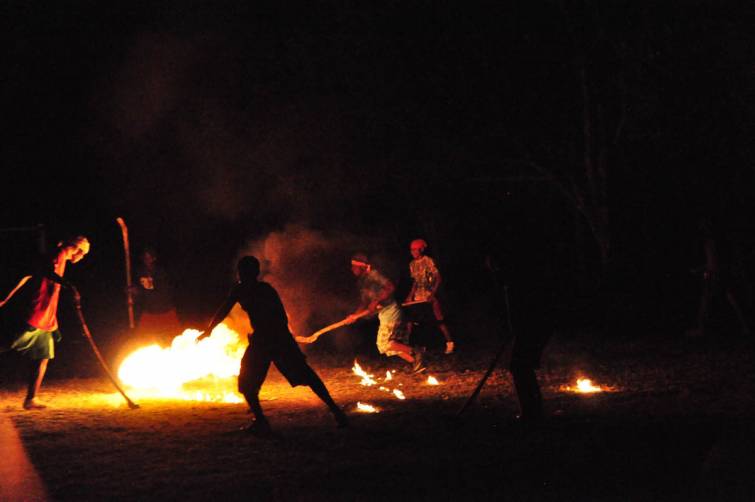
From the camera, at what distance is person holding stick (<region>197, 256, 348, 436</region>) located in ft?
26.5

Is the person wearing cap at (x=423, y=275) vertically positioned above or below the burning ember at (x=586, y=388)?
above

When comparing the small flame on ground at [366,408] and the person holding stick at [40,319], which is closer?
the small flame on ground at [366,408]

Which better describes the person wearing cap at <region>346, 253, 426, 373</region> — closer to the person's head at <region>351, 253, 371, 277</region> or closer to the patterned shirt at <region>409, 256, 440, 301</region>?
the person's head at <region>351, 253, 371, 277</region>

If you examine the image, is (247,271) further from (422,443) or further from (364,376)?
(364,376)

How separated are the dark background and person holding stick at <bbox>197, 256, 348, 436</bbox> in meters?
7.84

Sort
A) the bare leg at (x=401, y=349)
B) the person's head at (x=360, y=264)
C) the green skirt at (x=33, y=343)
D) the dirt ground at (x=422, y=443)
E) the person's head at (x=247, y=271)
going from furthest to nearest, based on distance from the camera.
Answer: the bare leg at (x=401, y=349) → the person's head at (x=360, y=264) → the green skirt at (x=33, y=343) → the person's head at (x=247, y=271) → the dirt ground at (x=422, y=443)

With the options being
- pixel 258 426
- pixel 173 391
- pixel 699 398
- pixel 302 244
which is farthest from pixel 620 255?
pixel 258 426

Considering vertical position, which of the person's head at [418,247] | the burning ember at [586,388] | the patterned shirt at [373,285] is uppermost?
the person's head at [418,247]

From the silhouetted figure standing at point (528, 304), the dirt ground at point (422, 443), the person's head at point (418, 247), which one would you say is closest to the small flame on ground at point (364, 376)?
the dirt ground at point (422, 443)

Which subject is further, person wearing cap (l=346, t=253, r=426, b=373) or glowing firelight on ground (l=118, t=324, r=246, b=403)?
person wearing cap (l=346, t=253, r=426, b=373)

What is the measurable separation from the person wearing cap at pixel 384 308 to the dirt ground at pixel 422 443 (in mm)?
462

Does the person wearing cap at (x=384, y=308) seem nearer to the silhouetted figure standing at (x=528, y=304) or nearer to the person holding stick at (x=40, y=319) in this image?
the silhouetted figure standing at (x=528, y=304)

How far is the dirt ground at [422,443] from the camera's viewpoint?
5.93 m

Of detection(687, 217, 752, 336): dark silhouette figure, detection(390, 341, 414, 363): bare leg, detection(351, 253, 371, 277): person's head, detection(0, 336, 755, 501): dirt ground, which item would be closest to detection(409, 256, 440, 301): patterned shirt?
detection(390, 341, 414, 363): bare leg
